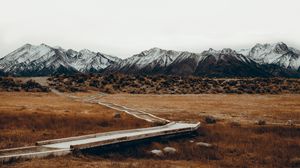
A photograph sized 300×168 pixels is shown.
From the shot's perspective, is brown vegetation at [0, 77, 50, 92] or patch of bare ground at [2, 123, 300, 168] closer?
patch of bare ground at [2, 123, 300, 168]

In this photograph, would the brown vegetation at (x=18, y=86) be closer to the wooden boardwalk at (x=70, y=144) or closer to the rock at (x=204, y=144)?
the wooden boardwalk at (x=70, y=144)

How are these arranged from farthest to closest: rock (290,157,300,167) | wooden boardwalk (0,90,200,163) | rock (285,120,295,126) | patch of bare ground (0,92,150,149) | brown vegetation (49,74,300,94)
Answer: brown vegetation (49,74,300,94) → rock (285,120,295,126) → patch of bare ground (0,92,150,149) → rock (290,157,300,167) → wooden boardwalk (0,90,200,163)

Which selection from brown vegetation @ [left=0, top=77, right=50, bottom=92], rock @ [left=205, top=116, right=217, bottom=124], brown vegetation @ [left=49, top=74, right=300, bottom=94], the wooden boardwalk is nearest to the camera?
the wooden boardwalk

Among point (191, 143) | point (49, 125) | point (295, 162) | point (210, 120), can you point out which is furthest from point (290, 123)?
point (49, 125)

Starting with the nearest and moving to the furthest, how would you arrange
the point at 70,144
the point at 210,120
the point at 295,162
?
the point at 295,162
the point at 70,144
the point at 210,120

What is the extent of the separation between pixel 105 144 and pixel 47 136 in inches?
186

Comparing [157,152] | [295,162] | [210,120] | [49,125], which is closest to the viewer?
[295,162]

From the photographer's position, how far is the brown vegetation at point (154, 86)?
76.8 metres

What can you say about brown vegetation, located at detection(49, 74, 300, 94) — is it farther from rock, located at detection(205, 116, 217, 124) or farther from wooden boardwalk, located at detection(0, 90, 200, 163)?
wooden boardwalk, located at detection(0, 90, 200, 163)

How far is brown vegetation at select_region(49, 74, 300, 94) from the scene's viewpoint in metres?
76.8

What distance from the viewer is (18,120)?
26859 millimetres

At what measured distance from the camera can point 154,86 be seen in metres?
83.6

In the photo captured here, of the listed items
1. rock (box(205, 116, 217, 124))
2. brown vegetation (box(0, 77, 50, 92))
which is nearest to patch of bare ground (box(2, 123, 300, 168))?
rock (box(205, 116, 217, 124))

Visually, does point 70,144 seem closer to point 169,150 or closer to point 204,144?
point 169,150
